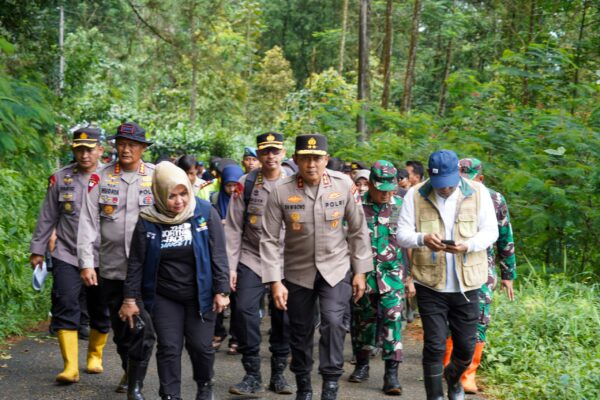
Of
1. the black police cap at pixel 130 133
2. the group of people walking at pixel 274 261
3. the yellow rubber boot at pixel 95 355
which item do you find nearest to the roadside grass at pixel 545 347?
the group of people walking at pixel 274 261

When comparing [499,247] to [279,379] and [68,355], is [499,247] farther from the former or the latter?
[68,355]

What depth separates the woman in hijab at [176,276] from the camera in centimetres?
580

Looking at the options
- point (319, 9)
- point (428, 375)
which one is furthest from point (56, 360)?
point (319, 9)

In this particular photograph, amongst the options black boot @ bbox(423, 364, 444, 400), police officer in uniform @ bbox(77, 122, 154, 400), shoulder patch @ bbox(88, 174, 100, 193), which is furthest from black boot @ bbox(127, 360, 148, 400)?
black boot @ bbox(423, 364, 444, 400)

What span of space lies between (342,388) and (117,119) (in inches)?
1185

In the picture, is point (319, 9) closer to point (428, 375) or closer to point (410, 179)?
point (410, 179)

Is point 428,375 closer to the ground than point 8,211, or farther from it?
closer to the ground

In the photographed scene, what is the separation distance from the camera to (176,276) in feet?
19.3

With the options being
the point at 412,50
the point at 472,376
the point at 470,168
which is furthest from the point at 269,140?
the point at 412,50

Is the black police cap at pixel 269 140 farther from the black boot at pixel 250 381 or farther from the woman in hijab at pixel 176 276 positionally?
the black boot at pixel 250 381

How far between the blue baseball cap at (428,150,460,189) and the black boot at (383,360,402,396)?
2.16 m

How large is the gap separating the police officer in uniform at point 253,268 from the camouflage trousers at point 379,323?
0.72 m

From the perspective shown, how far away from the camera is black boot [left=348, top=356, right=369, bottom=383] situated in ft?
26.0

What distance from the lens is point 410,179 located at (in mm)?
11531
